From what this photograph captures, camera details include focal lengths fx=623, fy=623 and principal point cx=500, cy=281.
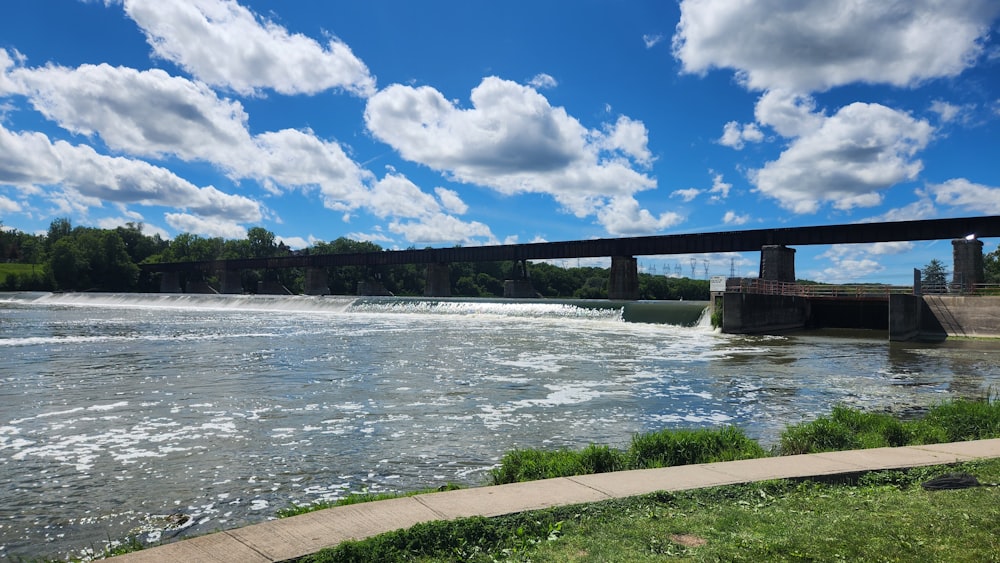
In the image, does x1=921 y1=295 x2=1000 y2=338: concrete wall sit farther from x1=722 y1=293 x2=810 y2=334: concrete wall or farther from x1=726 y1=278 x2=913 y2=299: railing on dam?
x1=722 y1=293 x2=810 y2=334: concrete wall

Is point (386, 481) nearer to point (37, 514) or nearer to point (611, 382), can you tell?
point (37, 514)

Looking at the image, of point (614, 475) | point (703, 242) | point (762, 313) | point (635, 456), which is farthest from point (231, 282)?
point (614, 475)

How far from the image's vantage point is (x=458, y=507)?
5.49m

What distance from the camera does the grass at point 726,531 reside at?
4.46 meters

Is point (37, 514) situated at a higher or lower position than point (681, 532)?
lower

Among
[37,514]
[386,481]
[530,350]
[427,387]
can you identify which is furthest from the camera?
[530,350]

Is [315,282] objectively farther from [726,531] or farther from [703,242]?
[726,531]

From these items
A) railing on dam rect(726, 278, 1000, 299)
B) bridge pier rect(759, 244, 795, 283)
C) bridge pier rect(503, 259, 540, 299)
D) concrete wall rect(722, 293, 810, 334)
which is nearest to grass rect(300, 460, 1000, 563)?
concrete wall rect(722, 293, 810, 334)

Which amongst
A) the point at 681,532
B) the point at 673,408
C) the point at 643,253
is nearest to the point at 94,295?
the point at 643,253

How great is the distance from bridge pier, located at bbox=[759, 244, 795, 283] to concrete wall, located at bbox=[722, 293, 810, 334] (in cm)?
1449

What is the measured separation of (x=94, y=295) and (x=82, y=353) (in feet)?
269

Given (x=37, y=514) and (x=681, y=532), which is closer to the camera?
(x=681, y=532)

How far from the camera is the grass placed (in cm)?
446

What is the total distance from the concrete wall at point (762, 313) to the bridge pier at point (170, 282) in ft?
430
